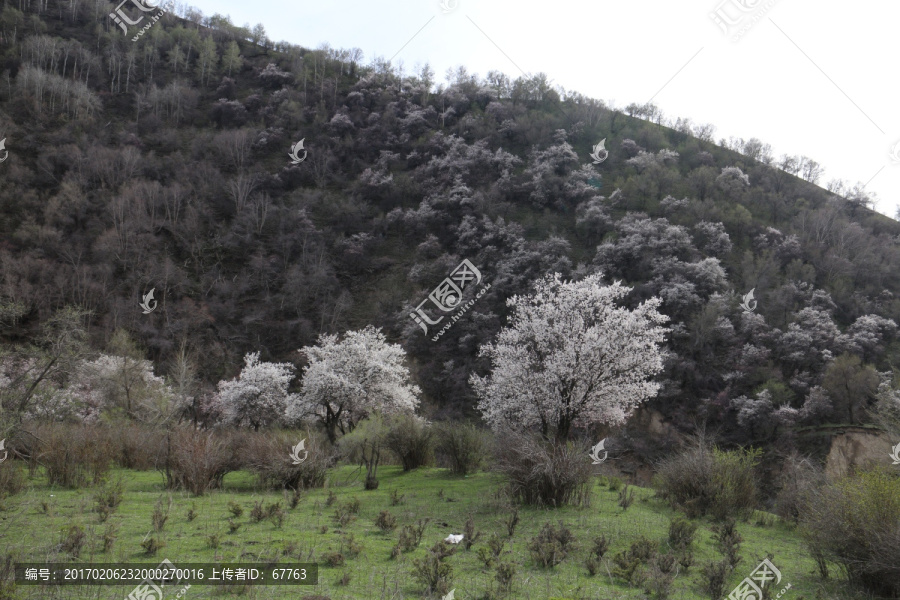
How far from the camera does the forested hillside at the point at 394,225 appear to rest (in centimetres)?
4081

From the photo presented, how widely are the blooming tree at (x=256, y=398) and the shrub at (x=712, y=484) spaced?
24732mm

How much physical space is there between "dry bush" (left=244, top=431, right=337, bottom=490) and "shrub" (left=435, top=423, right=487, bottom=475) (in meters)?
5.53

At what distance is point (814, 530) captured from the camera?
8.89 metres

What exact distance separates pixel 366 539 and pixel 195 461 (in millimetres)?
6919

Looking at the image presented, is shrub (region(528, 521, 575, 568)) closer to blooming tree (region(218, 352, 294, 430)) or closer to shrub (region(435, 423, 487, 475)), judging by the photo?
shrub (region(435, 423, 487, 475))

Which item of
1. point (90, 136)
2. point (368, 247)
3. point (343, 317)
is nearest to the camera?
point (343, 317)

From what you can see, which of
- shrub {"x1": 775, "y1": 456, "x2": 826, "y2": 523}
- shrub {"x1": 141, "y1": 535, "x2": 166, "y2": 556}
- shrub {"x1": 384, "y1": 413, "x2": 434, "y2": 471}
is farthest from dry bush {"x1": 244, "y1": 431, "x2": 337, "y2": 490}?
shrub {"x1": 775, "y1": 456, "x2": 826, "y2": 523}

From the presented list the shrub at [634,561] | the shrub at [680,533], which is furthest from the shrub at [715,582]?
the shrub at [680,533]

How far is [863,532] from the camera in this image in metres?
8.08

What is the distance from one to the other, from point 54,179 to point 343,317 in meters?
44.8

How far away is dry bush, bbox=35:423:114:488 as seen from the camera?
1404cm

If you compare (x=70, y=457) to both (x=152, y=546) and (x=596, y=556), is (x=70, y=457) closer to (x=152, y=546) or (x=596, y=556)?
(x=152, y=546)

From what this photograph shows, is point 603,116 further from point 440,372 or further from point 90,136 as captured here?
point 90,136

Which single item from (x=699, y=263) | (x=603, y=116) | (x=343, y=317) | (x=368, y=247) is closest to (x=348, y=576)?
(x=699, y=263)
